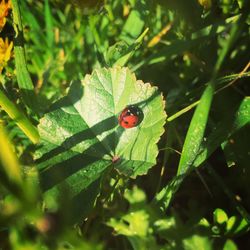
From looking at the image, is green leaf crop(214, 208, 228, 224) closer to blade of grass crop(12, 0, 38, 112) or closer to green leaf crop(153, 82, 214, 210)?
green leaf crop(153, 82, 214, 210)

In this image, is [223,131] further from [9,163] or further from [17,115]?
[9,163]

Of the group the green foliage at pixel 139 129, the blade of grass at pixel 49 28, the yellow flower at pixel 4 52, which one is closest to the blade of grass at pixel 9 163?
the green foliage at pixel 139 129

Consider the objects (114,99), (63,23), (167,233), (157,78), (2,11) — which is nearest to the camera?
(167,233)

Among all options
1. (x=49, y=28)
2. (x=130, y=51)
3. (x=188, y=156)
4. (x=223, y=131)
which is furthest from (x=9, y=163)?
(x=49, y=28)

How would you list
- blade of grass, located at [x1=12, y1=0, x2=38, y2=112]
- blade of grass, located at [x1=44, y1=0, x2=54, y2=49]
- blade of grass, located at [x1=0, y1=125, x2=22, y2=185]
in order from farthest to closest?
1. blade of grass, located at [x1=44, y1=0, x2=54, y2=49]
2. blade of grass, located at [x1=12, y1=0, x2=38, y2=112]
3. blade of grass, located at [x1=0, y1=125, x2=22, y2=185]

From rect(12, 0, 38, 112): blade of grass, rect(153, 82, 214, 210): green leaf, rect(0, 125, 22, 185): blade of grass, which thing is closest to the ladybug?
rect(153, 82, 214, 210): green leaf

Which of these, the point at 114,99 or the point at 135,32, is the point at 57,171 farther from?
the point at 135,32

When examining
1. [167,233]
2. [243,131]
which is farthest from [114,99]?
[167,233]
